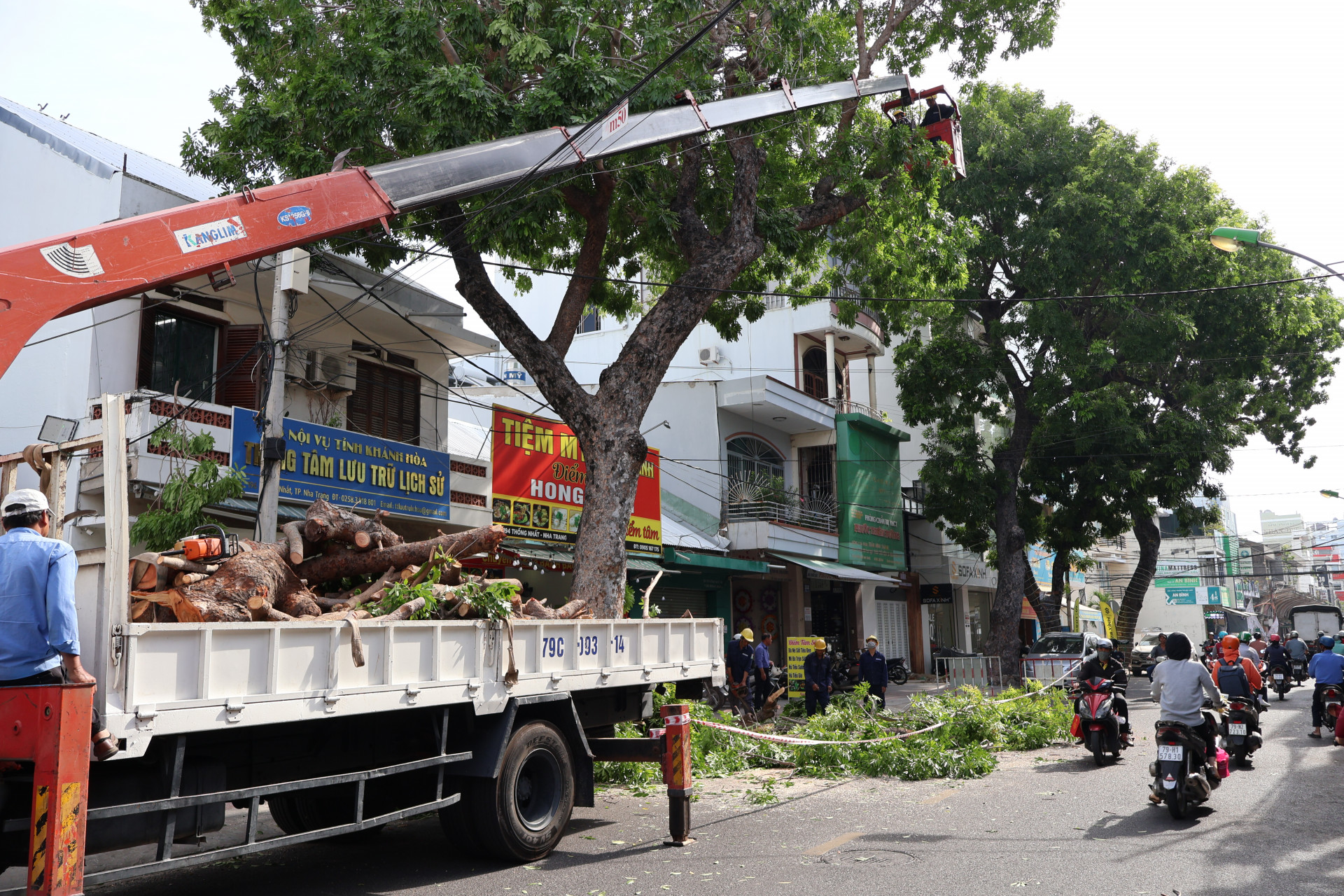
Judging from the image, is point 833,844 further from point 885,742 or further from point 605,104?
point 605,104

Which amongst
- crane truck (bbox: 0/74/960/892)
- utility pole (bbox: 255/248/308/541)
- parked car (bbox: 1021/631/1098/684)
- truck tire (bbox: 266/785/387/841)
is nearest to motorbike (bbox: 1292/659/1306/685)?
parked car (bbox: 1021/631/1098/684)

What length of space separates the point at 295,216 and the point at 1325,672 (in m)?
13.9

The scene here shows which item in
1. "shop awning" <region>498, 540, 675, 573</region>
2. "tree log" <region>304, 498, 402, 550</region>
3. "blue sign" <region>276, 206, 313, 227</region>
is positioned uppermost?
"blue sign" <region>276, 206, 313, 227</region>

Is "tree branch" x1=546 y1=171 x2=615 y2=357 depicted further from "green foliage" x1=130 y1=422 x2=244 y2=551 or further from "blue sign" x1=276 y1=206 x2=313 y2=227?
"blue sign" x1=276 y1=206 x2=313 y2=227

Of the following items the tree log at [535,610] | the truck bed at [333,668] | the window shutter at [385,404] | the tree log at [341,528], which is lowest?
the truck bed at [333,668]

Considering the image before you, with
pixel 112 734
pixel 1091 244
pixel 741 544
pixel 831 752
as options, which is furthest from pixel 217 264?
pixel 1091 244

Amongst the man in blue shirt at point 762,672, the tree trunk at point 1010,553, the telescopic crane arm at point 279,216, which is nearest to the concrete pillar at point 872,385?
the tree trunk at point 1010,553

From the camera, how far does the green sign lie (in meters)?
29.0

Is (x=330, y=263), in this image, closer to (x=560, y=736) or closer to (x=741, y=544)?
(x=560, y=736)

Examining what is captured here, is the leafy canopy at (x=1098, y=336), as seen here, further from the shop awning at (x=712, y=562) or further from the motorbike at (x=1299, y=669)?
the shop awning at (x=712, y=562)

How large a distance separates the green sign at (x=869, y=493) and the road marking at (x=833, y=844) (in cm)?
2015

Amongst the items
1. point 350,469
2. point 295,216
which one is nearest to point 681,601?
point 350,469

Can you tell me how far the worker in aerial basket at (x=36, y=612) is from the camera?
4.64 metres

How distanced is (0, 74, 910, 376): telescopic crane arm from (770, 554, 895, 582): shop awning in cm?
1468
